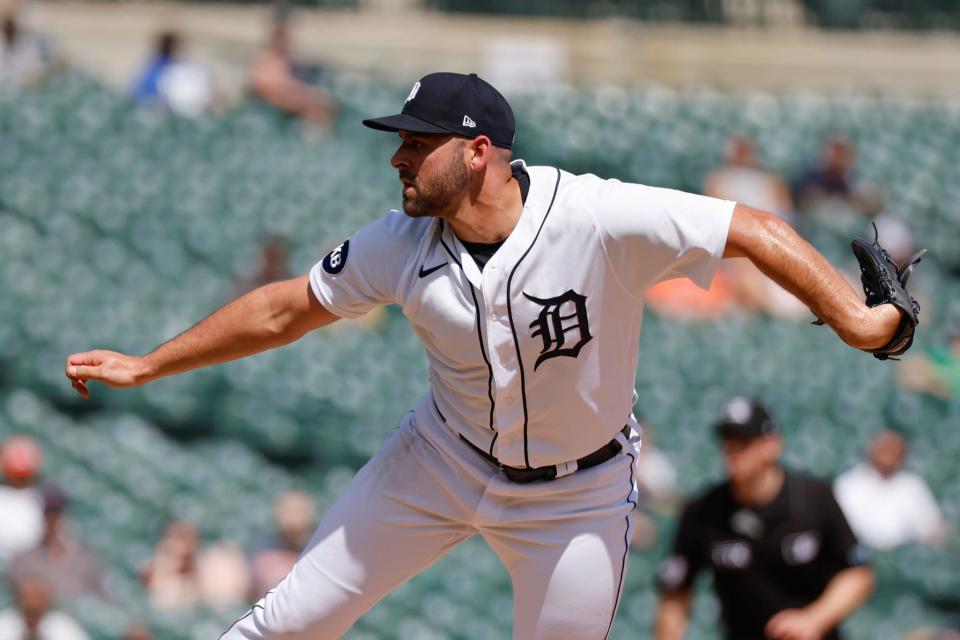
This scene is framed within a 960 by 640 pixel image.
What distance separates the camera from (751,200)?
11906 mm

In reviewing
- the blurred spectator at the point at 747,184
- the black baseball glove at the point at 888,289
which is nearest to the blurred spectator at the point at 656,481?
the blurred spectator at the point at 747,184

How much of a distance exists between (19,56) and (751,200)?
6007mm

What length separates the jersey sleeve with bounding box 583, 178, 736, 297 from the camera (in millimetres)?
3537

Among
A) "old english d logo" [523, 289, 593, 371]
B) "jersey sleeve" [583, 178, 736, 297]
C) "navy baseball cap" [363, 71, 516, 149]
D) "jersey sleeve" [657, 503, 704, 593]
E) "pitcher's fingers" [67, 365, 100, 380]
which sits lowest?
"jersey sleeve" [657, 503, 704, 593]

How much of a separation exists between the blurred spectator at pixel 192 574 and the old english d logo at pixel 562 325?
12.7ft

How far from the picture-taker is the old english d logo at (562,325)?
12.1 ft

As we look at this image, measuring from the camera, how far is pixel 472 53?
49.0 ft

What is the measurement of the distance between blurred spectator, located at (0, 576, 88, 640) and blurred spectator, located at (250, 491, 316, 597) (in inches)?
39.7

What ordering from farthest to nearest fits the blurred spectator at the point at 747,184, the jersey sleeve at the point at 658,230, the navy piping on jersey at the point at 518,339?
the blurred spectator at the point at 747,184, the navy piping on jersey at the point at 518,339, the jersey sleeve at the point at 658,230

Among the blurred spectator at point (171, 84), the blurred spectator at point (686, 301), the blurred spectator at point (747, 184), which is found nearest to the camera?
the blurred spectator at point (686, 301)

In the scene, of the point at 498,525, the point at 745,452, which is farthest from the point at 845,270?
the point at 498,525

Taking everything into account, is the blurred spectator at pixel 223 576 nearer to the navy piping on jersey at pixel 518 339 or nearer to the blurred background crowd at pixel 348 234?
the blurred background crowd at pixel 348 234

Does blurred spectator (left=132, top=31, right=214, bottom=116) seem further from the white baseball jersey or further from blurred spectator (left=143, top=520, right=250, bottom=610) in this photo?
the white baseball jersey

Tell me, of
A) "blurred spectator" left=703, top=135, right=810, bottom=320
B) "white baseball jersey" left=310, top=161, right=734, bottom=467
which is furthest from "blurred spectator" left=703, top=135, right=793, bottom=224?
"white baseball jersey" left=310, top=161, right=734, bottom=467
